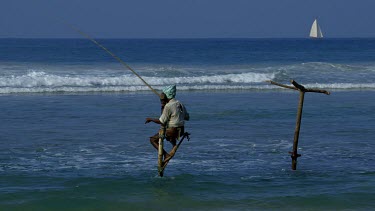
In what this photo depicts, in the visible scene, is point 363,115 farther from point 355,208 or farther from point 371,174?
point 355,208

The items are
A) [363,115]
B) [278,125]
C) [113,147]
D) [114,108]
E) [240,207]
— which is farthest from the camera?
[114,108]

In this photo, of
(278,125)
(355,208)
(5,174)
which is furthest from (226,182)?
(278,125)

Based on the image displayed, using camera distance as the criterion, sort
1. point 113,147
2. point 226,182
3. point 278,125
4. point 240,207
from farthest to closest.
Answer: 1. point 278,125
2. point 113,147
3. point 226,182
4. point 240,207

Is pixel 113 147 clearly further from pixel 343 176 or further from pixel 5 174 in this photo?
pixel 343 176

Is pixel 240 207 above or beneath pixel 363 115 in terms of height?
beneath

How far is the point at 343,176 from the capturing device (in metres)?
11.1

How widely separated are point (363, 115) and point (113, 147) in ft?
23.5

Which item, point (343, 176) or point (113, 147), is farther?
point (113, 147)

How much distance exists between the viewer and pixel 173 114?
10.2 metres
